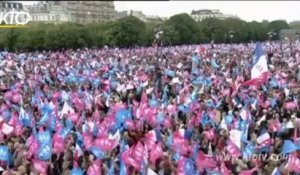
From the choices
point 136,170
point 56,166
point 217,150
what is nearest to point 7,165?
point 56,166

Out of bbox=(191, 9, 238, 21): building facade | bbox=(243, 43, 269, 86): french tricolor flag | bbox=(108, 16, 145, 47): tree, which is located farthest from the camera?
bbox=(191, 9, 238, 21): building facade

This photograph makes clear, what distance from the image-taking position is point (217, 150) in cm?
1166

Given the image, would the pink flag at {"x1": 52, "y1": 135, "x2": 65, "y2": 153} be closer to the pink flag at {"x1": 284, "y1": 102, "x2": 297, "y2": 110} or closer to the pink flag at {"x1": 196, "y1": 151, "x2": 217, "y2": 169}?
the pink flag at {"x1": 196, "y1": 151, "x2": 217, "y2": 169}

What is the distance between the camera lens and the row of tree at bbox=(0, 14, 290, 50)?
2680 inches

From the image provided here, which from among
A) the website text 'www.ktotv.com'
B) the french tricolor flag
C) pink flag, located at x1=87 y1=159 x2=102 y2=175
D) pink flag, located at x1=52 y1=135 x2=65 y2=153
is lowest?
pink flag, located at x1=52 y1=135 x2=65 y2=153

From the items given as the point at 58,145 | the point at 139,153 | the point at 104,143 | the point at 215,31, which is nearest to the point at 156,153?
the point at 139,153

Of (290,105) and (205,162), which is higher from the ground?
(205,162)

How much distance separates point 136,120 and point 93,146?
11.3 feet

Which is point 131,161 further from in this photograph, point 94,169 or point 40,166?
point 40,166

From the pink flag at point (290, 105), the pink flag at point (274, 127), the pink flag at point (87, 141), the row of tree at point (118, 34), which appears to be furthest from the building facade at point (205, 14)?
the pink flag at point (87, 141)

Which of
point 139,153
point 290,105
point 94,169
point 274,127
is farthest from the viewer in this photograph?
point 290,105

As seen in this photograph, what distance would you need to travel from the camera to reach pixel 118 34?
250 ft

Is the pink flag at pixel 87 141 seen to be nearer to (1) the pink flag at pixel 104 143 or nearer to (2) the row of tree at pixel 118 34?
(1) the pink flag at pixel 104 143

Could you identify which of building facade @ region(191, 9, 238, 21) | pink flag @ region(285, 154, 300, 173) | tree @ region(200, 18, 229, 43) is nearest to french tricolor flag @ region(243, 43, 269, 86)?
pink flag @ region(285, 154, 300, 173)
